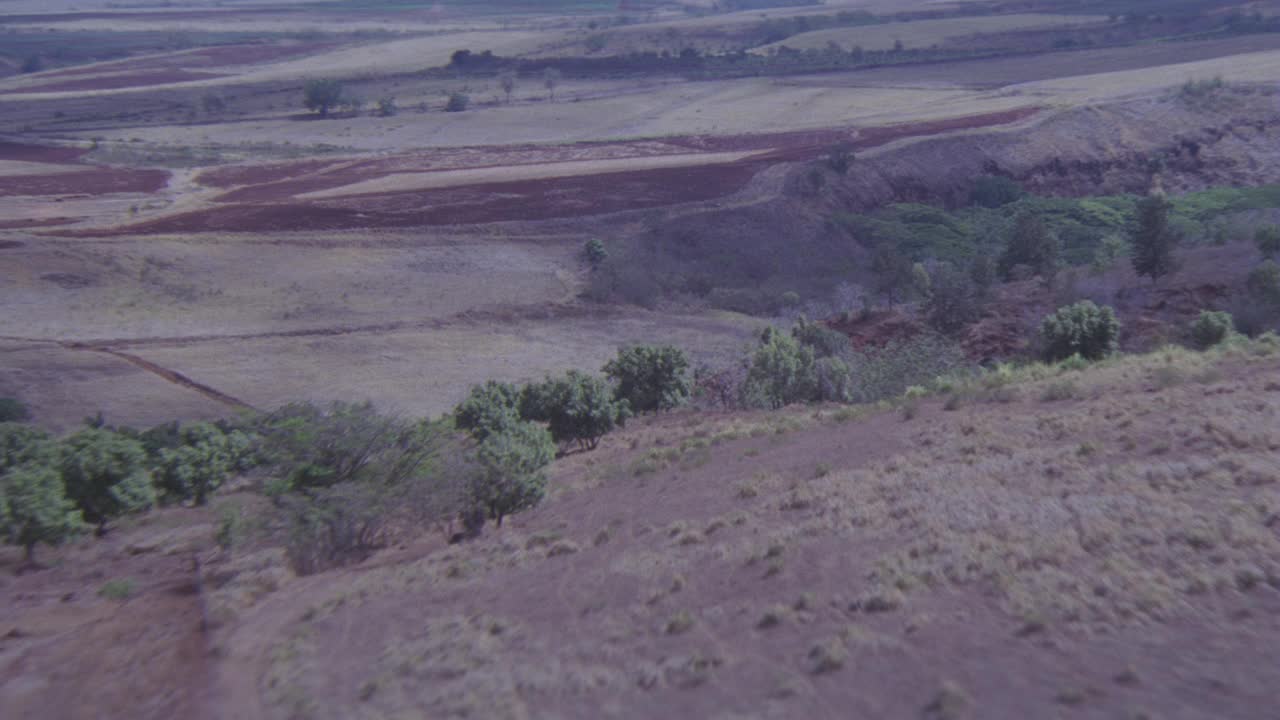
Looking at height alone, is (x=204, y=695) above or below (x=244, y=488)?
above

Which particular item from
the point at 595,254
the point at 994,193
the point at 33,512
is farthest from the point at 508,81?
the point at 33,512

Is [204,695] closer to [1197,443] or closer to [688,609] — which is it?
→ [688,609]

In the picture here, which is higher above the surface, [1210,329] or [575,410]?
[575,410]

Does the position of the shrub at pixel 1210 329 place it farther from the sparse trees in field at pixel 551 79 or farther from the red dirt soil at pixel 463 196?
the sparse trees in field at pixel 551 79

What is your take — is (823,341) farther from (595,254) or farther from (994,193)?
(994,193)

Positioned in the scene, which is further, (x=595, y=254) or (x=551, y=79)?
(x=551, y=79)

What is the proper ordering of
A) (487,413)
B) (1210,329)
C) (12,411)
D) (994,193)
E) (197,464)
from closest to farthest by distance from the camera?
(197,464) → (487,413) → (1210,329) → (12,411) → (994,193)

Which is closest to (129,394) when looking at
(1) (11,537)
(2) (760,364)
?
(1) (11,537)

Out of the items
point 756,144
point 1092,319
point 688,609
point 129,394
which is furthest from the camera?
point 756,144
